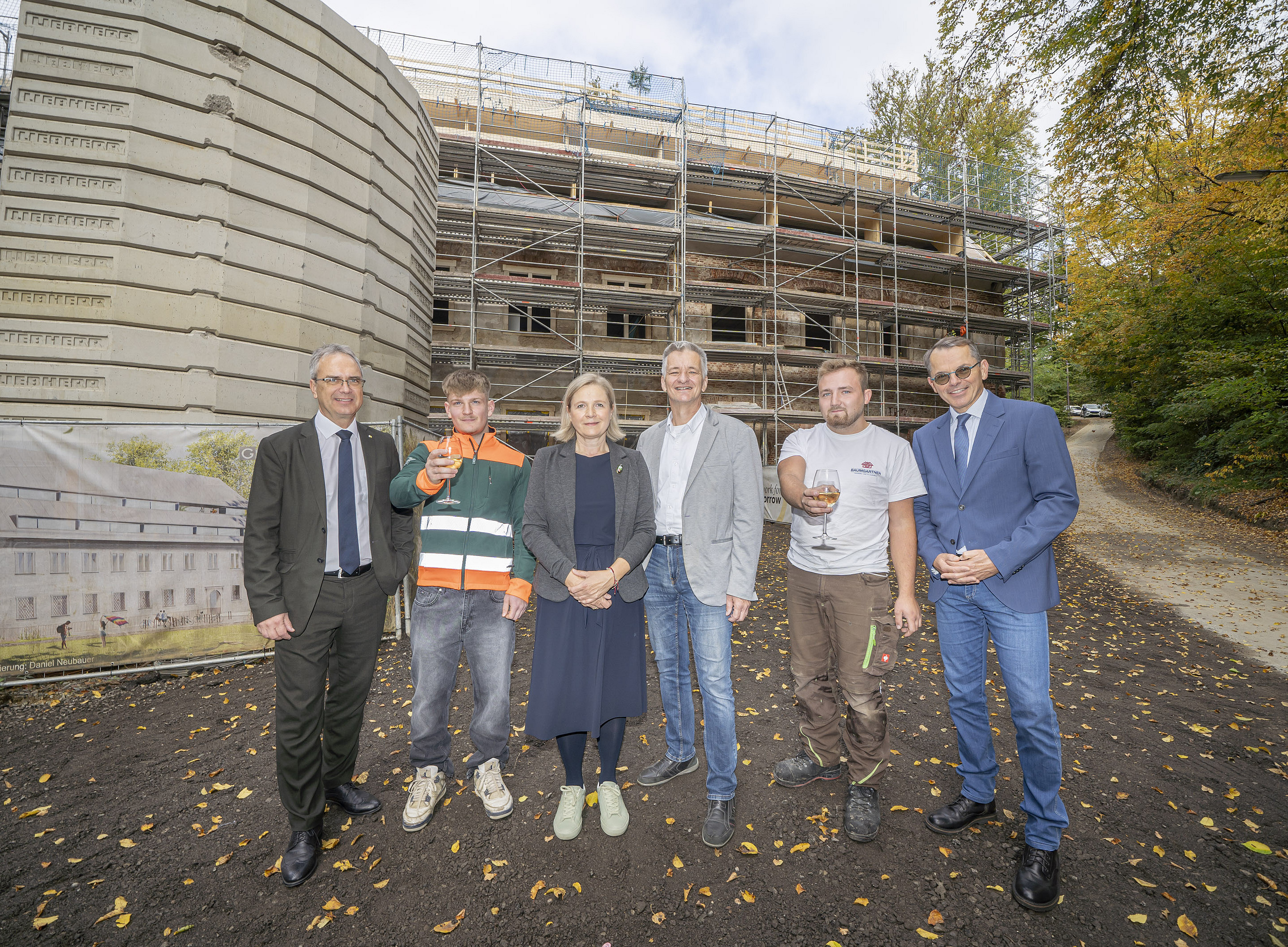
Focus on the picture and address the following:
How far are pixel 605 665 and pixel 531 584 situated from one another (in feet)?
2.10

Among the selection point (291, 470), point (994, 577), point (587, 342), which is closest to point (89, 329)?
point (291, 470)

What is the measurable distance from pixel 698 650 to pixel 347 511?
2.01 meters

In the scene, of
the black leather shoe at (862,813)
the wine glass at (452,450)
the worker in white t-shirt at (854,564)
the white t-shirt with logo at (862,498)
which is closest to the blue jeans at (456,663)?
the wine glass at (452,450)

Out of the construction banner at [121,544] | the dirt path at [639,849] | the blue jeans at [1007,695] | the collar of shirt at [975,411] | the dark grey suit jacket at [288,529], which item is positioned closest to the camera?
the dirt path at [639,849]

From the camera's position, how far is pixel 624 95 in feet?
59.5

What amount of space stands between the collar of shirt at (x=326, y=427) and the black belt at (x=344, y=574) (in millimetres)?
721

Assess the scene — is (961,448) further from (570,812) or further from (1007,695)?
(570,812)

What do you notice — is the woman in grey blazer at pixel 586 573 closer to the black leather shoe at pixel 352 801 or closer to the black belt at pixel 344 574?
the black belt at pixel 344 574

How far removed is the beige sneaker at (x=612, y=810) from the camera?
2840 mm

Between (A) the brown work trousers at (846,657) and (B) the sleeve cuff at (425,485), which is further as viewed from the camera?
(A) the brown work trousers at (846,657)

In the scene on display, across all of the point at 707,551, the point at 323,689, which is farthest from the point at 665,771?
the point at 323,689

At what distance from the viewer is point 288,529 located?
8.71ft

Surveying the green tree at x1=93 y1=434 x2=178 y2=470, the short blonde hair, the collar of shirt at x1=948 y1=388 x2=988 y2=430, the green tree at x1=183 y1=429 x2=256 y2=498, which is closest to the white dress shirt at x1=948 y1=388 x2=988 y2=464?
the collar of shirt at x1=948 y1=388 x2=988 y2=430

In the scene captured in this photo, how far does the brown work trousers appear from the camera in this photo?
2.89m
